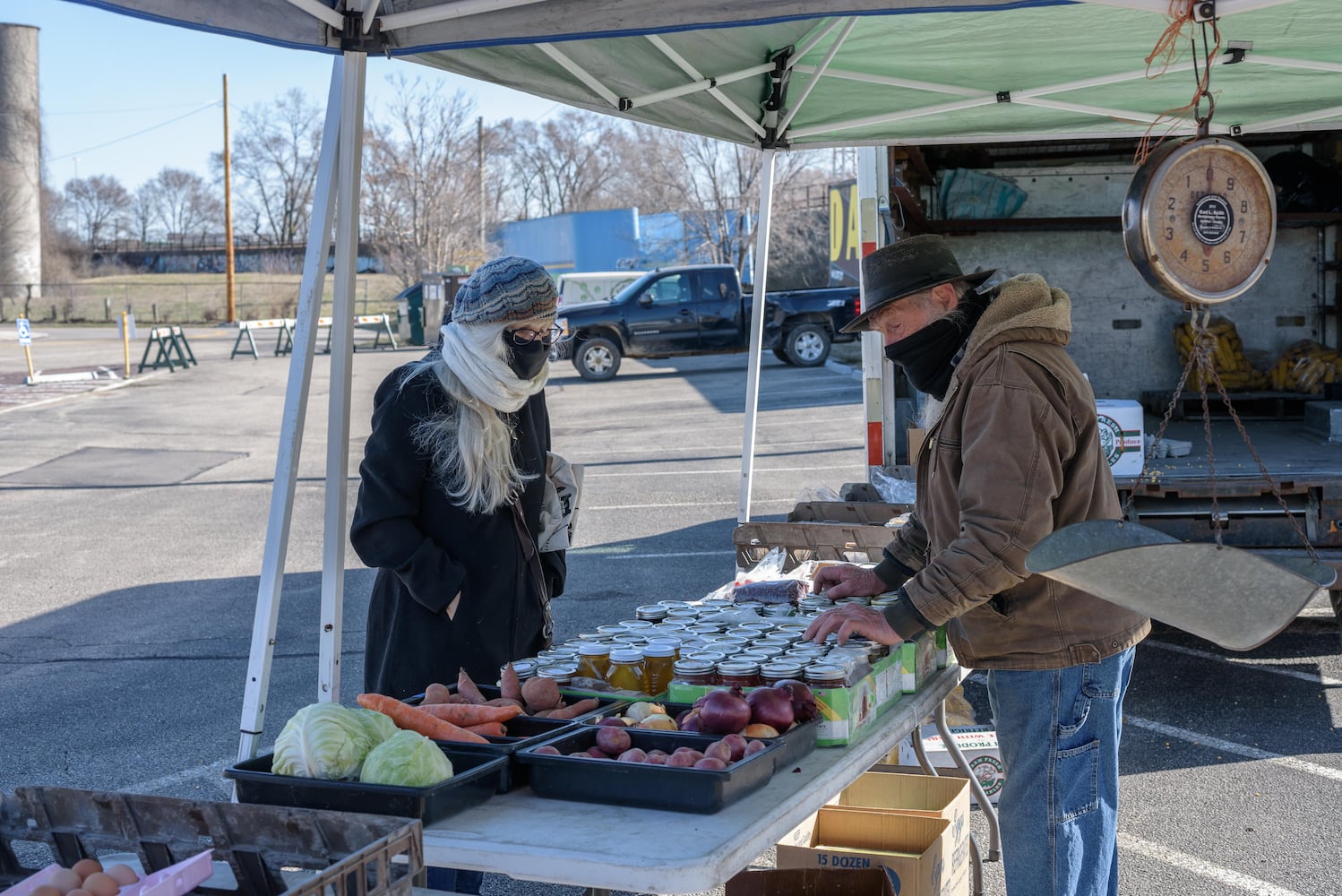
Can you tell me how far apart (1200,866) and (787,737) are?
274 centimetres

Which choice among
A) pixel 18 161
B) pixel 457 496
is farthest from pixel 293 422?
pixel 18 161

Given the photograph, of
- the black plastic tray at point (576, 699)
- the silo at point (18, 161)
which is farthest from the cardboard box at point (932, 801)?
the silo at point (18, 161)

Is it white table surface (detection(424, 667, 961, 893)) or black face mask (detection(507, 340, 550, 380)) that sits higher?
black face mask (detection(507, 340, 550, 380))

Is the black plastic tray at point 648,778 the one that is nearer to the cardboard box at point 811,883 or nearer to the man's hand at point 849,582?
the cardboard box at point 811,883

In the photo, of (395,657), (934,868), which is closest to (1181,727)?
(934,868)

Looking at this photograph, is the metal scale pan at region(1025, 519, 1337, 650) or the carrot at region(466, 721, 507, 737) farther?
the carrot at region(466, 721, 507, 737)

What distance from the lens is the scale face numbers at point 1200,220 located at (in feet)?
9.70

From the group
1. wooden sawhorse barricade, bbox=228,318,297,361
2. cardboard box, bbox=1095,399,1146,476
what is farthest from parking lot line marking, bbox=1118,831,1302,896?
wooden sawhorse barricade, bbox=228,318,297,361

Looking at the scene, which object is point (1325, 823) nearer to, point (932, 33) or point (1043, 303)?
point (1043, 303)

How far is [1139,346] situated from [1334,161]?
75.7 inches

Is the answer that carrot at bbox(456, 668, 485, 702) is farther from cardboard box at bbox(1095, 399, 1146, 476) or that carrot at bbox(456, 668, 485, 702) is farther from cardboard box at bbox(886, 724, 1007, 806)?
cardboard box at bbox(1095, 399, 1146, 476)

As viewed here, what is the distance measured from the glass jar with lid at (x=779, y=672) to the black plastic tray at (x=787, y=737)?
0.37ft

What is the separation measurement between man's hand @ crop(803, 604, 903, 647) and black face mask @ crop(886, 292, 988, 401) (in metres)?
0.64

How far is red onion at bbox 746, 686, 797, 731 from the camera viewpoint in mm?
2441
